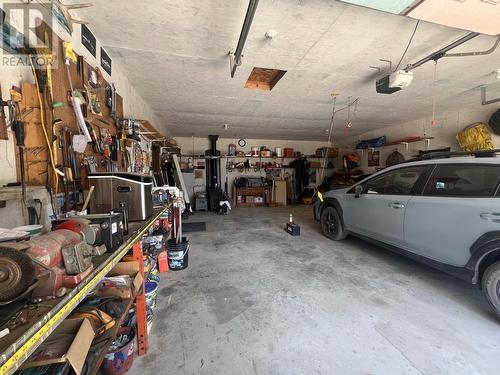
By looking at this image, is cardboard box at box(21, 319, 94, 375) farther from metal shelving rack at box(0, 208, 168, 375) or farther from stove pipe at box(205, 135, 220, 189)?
stove pipe at box(205, 135, 220, 189)

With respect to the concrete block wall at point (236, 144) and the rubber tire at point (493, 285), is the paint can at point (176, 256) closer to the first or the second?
the rubber tire at point (493, 285)

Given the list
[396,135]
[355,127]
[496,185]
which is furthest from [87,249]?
[396,135]

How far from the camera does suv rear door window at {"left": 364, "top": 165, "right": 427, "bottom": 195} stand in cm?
241

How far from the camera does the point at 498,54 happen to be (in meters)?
2.50

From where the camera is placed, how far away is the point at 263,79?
3.39m

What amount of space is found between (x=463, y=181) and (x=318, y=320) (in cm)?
189

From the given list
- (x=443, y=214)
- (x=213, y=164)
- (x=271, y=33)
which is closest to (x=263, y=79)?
(x=271, y=33)

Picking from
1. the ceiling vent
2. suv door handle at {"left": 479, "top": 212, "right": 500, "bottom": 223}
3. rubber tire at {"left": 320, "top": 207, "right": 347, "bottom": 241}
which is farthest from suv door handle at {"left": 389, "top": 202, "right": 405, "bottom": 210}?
the ceiling vent

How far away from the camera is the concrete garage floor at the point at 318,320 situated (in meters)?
1.32

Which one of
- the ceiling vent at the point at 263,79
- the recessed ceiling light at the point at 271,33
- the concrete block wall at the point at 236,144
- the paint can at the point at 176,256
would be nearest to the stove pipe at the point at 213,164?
the concrete block wall at the point at 236,144

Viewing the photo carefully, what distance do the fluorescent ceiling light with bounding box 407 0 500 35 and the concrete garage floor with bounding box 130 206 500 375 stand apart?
2.41 metres

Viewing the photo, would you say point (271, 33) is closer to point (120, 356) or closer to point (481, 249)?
point (481, 249)

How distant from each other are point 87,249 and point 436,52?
3.56 m

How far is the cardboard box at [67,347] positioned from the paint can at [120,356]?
18.9 inches
